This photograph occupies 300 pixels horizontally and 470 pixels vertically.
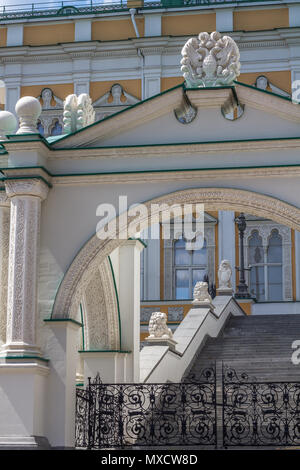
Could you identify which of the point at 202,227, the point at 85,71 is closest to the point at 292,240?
the point at 202,227

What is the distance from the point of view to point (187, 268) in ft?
103

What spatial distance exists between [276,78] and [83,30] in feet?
22.3

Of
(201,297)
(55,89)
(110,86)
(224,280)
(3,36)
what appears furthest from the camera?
(3,36)

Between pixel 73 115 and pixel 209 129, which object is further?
pixel 73 115

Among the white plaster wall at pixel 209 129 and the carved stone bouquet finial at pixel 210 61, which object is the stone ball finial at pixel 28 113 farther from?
the carved stone bouquet finial at pixel 210 61

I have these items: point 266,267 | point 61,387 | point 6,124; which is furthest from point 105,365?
point 266,267

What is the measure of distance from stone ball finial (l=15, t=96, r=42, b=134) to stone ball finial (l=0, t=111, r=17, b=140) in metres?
0.65

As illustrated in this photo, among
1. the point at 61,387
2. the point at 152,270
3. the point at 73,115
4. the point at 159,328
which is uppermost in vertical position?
the point at 152,270

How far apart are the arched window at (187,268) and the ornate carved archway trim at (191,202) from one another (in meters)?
18.3

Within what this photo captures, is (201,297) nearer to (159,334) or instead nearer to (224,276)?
(224,276)

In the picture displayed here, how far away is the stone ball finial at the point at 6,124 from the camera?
1386 centimetres

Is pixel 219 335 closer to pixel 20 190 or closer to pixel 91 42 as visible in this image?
pixel 20 190

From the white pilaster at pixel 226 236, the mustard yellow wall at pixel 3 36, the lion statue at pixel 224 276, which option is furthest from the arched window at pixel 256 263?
the mustard yellow wall at pixel 3 36

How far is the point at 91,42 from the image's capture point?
31.5 m
